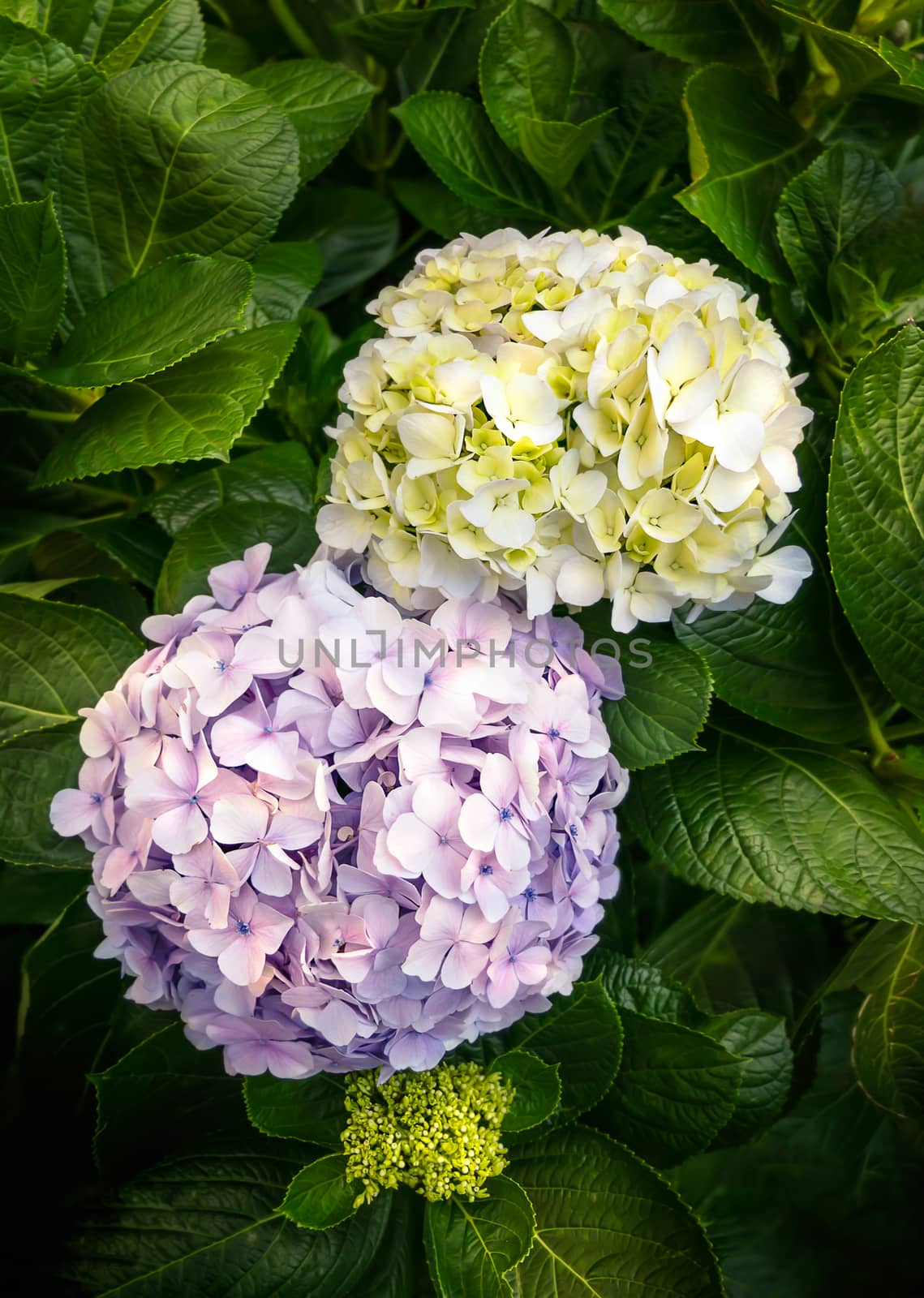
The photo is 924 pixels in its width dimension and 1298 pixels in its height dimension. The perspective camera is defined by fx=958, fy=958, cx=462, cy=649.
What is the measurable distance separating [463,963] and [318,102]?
76 cm

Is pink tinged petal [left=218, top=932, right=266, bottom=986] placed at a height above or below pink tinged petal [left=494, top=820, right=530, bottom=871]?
below

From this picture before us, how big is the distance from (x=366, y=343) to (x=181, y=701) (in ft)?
0.90

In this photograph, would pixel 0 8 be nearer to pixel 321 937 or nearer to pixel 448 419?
pixel 448 419

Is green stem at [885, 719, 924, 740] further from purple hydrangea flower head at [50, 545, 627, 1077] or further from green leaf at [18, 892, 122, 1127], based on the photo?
green leaf at [18, 892, 122, 1127]

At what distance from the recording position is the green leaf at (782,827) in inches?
27.5

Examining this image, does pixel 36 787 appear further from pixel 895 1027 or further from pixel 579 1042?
pixel 895 1027

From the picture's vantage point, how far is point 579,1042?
2.35 ft

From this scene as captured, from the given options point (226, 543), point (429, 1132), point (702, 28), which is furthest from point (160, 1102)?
point (702, 28)

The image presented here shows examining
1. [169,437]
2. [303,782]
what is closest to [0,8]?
[169,437]

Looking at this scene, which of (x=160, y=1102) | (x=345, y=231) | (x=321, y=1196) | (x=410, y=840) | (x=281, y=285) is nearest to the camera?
(x=410, y=840)

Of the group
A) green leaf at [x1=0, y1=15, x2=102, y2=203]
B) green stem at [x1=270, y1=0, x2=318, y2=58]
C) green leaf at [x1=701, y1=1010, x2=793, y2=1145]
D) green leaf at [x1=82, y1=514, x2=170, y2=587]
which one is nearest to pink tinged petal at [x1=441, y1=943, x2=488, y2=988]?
green leaf at [x1=701, y1=1010, x2=793, y2=1145]

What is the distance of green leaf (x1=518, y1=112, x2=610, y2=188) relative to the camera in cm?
83

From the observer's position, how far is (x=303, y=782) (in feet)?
1.85

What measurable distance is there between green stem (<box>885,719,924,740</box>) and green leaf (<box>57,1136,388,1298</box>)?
0.59m
